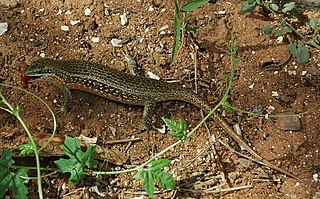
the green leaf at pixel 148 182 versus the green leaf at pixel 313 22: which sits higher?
the green leaf at pixel 313 22

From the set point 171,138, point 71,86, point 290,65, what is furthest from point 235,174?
point 71,86

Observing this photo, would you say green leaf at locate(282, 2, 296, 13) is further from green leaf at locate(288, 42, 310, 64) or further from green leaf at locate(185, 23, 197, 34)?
green leaf at locate(185, 23, 197, 34)

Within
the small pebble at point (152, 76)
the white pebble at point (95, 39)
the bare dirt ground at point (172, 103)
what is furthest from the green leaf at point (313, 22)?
the white pebble at point (95, 39)

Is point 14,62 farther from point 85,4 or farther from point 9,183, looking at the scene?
point 9,183

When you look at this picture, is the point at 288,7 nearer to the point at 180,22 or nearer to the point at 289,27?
the point at 289,27

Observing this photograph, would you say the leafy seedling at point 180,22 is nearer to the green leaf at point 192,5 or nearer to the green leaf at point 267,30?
the green leaf at point 192,5

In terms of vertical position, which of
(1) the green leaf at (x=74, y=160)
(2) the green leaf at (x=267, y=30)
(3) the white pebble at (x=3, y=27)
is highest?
(3) the white pebble at (x=3, y=27)

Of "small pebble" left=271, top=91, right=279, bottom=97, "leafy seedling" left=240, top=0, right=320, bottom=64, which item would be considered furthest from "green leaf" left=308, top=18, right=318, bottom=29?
"small pebble" left=271, top=91, right=279, bottom=97
